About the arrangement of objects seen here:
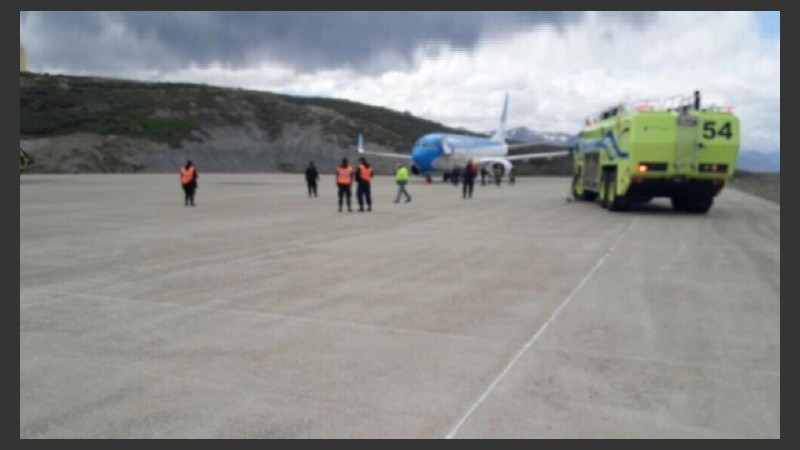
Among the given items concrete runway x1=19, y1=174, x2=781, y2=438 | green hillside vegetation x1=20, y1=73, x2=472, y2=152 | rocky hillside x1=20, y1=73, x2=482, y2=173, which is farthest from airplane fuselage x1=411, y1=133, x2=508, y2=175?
green hillside vegetation x1=20, y1=73, x2=472, y2=152

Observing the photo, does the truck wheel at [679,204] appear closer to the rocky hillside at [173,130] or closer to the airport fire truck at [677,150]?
the airport fire truck at [677,150]

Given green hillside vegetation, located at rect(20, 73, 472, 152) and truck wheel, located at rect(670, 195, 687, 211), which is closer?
truck wheel, located at rect(670, 195, 687, 211)

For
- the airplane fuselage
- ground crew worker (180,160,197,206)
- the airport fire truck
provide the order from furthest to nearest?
the airplane fuselage
ground crew worker (180,160,197,206)
the airport fire truck

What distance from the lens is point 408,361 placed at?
20.8 feet

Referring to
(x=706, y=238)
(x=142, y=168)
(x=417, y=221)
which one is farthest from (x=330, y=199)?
(x=142, y=168)

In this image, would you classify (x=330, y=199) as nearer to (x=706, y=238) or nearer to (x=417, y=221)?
(x=417, y=221)

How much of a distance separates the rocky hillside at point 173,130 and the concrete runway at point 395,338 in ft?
185

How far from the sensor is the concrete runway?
5055 millimetres

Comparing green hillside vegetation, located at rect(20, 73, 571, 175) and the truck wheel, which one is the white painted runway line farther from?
green hillside vegetation, located at rect(20, 73, 571, 175)

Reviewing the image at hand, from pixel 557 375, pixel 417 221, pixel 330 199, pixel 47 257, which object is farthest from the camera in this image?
pixel 330 199

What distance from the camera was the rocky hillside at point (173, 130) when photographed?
6906 centimetres

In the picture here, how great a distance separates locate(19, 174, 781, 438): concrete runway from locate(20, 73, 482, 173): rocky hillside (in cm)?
5653

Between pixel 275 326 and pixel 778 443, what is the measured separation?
4.60 meters

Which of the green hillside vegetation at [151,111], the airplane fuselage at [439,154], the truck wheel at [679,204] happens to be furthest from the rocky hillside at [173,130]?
the truck wheel at [679,204]
